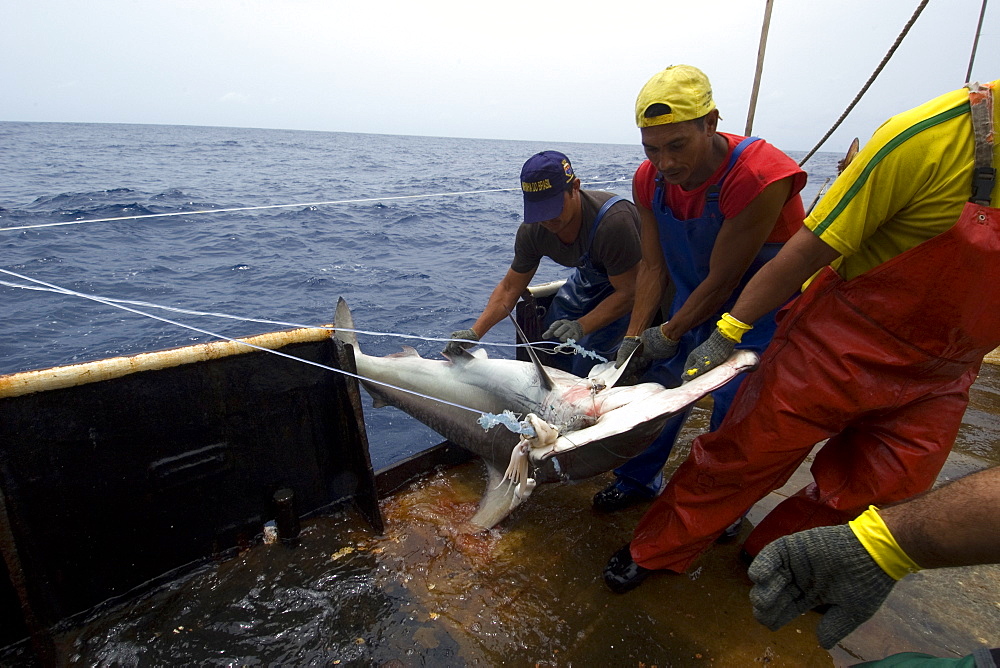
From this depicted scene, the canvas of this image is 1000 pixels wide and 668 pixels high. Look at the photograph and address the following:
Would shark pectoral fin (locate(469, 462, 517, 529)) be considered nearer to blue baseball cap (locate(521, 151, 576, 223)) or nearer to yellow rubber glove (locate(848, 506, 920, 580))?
yellow rubber glove (locate(848, 506, 920, 580))

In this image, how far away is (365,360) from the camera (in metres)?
3.54

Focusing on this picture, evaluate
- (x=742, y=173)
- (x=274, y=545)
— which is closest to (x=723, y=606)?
(x=742, y=173)

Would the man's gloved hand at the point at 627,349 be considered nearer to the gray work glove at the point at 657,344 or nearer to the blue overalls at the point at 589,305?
the gray work glove at the point at 657,344

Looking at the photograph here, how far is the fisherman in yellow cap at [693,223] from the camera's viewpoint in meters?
2.32

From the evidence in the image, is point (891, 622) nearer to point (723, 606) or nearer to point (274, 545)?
point (723, 606)

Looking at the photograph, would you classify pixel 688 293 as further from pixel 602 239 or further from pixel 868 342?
pixel 868 342

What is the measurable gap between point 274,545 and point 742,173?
2962 mm

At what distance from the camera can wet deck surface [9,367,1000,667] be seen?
2203 millimetres

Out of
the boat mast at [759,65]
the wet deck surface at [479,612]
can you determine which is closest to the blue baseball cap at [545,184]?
the wet deck surface at [479,612]

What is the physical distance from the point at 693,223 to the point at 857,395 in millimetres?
1079

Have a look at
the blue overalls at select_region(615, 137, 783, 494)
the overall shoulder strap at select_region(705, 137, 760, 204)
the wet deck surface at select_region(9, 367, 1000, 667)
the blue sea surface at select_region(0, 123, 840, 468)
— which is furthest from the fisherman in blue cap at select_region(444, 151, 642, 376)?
the blue sea surface at select_region(0, 123, 840, 468)

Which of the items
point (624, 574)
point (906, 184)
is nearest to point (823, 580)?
point (624, 574)

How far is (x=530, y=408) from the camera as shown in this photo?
9.30ft

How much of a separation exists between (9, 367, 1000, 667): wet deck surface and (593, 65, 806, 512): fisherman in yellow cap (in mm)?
684
